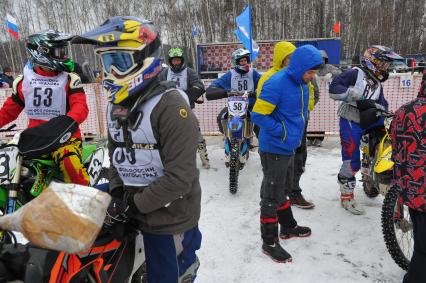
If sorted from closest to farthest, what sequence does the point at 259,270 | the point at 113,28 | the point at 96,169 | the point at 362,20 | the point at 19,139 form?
the point at 113,28 < the point at 19,139 < the point at 259,270 < the point at 96,169 < the point at 362,20

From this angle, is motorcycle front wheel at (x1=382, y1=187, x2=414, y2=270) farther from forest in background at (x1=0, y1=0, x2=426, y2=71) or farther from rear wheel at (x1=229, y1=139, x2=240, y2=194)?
forest in background at (x1=0, y1=0, x2=426, y2=71)

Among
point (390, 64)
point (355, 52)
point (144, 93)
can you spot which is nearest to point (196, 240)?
point (144, 93)

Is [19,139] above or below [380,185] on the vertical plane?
above

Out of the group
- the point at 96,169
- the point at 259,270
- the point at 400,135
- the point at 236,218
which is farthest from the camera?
the point at 236,218

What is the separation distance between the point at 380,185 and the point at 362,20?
1290 inches

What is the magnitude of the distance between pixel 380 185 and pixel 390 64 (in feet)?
4.89

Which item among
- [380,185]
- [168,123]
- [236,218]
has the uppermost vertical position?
[168,123]

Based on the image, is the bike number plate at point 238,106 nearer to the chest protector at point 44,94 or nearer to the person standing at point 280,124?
the person standing at point 280,124

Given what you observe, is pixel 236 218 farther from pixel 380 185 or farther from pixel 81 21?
pixel 81 21

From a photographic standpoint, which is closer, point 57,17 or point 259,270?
point 259,270

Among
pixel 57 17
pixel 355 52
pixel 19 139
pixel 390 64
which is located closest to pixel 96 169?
pixel 19 139

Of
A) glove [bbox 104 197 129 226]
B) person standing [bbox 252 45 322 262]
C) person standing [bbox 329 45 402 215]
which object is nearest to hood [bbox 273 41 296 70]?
person standing [bbox 329 45 402 215]

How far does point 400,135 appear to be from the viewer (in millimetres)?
2289

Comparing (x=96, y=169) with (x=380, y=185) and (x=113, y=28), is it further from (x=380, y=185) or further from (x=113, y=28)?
(x=380, y=185)
